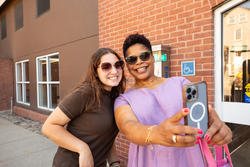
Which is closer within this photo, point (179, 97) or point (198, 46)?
point (179, 97)

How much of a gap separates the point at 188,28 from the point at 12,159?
4414 mm

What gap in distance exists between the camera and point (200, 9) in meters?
2.57

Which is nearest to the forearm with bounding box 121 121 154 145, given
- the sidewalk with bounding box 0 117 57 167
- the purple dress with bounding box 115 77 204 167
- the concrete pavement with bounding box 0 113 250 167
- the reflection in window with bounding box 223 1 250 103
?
the purple dress with bounding box 115 77 204 167

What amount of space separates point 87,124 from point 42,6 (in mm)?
7441

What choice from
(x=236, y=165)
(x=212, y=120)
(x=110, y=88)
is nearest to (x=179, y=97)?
(x=212, y=120)

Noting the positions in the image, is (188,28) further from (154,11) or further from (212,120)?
(212,120)

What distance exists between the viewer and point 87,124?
61.2 inches

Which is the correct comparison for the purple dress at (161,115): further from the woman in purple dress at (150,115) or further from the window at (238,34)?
the window at (238,34)

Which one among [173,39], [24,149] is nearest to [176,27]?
[173,39]

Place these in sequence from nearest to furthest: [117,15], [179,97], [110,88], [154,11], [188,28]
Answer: [179,97]
[110,88]
[188,28]
[154,11]
[117,15]

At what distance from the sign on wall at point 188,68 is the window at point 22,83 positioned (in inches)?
331

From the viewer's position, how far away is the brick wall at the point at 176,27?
2531 mm

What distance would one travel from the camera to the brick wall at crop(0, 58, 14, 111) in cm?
1020

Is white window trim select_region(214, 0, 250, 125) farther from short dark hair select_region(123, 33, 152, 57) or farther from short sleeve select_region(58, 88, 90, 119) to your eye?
short sleeve select_region(58, 88, 90, 119)
